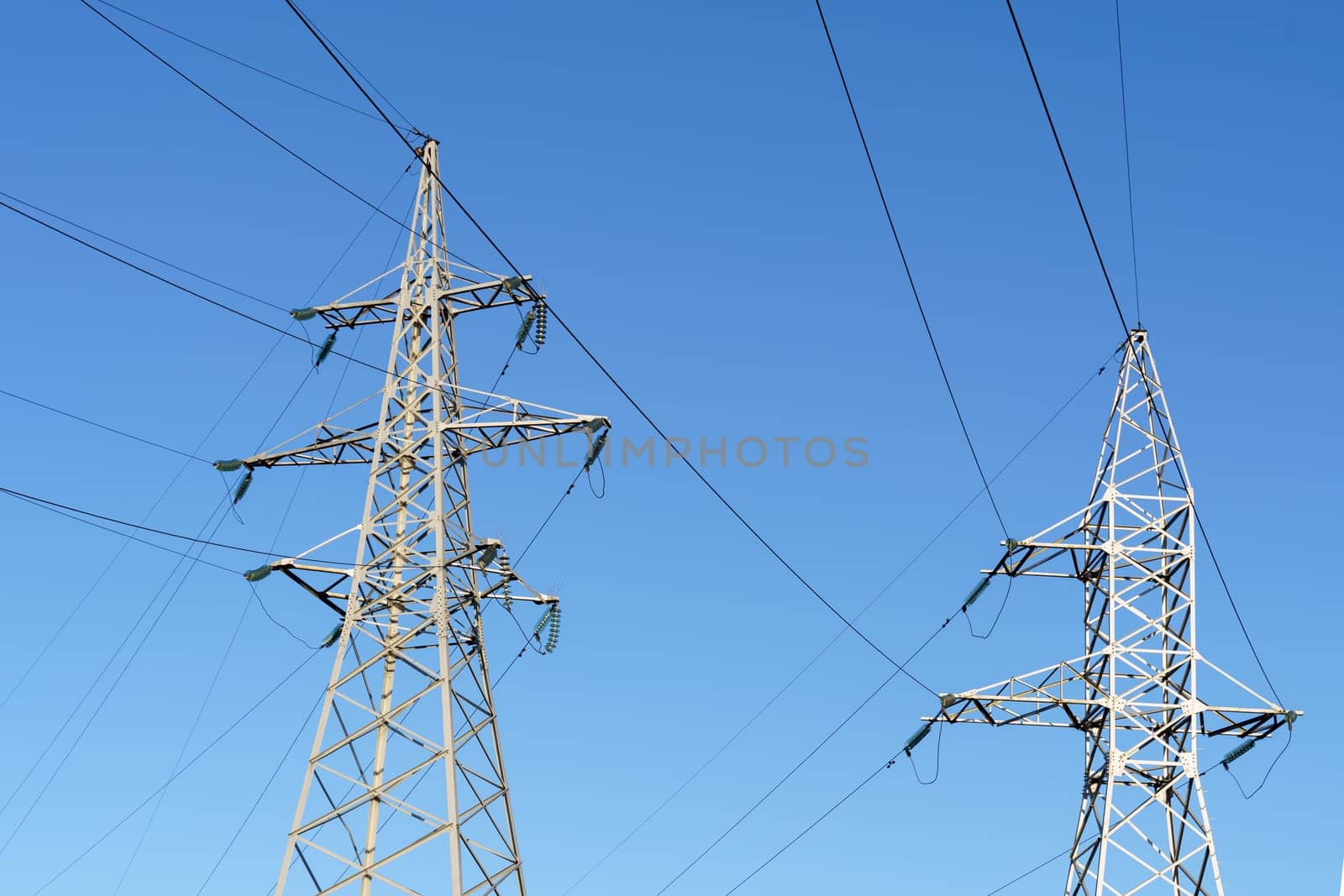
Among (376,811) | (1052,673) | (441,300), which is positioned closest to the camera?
(376,811)

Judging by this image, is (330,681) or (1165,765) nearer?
(330,681)

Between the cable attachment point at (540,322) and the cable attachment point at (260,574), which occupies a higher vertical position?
the cable attachment point at (540,322)

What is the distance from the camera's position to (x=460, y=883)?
2461cm

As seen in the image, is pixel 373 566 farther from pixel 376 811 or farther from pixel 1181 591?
pixel 1181 591

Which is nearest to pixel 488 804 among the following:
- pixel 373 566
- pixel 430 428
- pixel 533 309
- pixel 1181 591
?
pixel 373 566

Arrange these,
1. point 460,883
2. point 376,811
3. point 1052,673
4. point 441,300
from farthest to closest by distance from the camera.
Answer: point 1052,673, point 441,300, point 376,811, point 460,883

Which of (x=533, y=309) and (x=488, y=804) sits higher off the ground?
(x=533, y=309)

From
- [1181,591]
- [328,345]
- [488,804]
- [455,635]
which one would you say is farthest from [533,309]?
[1181,591]

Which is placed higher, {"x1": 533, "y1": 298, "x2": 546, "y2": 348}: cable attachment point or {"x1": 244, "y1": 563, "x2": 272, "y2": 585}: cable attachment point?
{"x1": 533, "y1": 298, "x2": 546, "y2": 348}: cable attachment point

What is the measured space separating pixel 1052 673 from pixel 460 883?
47.0ft

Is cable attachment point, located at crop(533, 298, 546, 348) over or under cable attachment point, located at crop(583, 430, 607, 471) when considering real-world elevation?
over

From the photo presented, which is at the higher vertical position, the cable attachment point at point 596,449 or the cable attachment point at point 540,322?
the cable attachment point at point 540,322

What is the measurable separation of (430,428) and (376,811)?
6717 millimetres

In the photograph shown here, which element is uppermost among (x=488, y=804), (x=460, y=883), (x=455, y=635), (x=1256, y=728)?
(x=1256, y=728)
